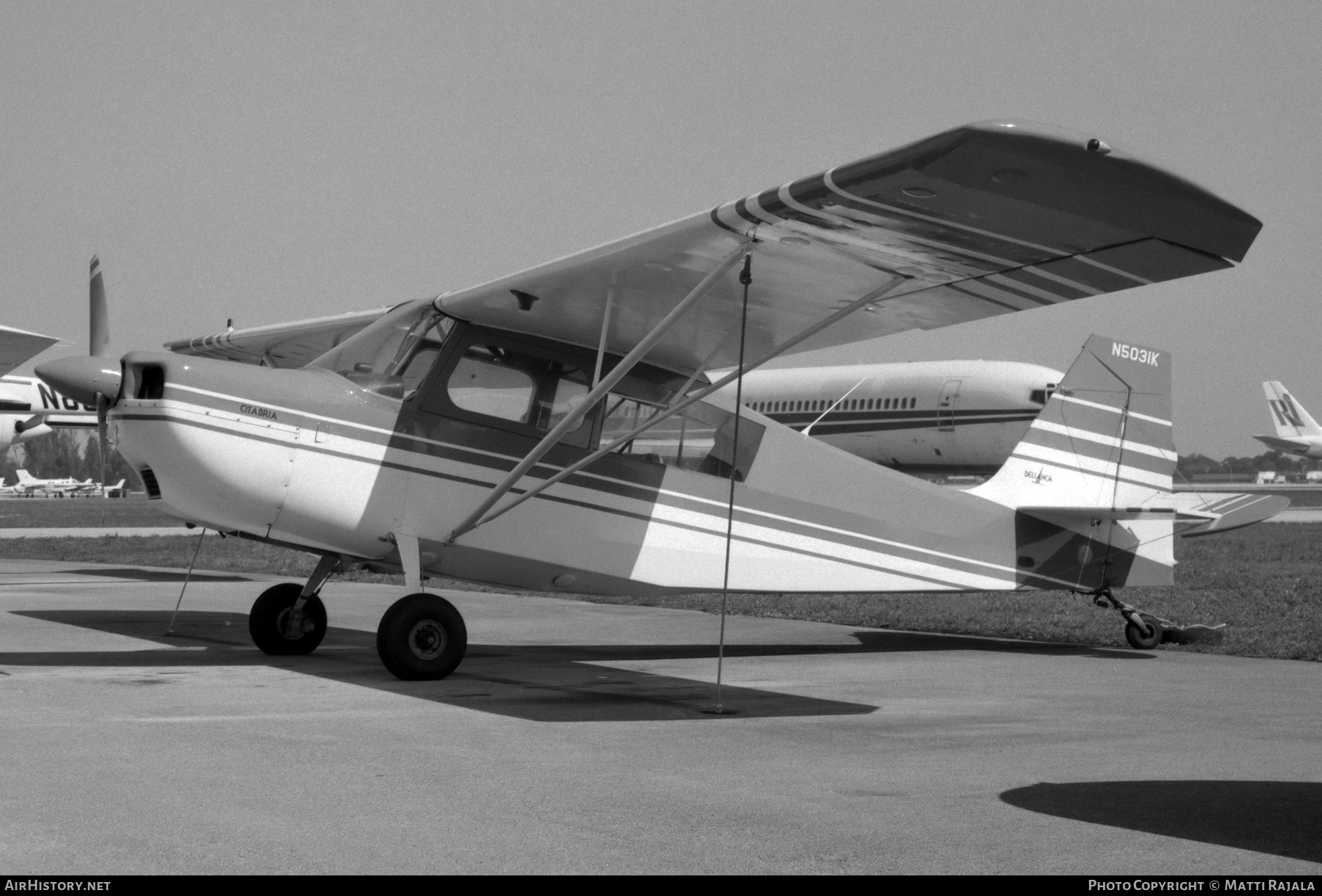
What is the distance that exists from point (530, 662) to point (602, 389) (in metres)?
2.56

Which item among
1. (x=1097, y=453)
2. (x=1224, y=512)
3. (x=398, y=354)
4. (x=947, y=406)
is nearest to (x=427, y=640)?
(x=398, y=354)

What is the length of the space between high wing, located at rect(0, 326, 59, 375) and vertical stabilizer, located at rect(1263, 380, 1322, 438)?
275 ft

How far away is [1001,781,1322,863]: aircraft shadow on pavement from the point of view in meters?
4.28

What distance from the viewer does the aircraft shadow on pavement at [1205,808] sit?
4277 millimetres

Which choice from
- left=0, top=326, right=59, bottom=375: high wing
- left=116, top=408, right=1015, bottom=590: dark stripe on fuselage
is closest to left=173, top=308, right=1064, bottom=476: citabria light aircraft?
left=0, top=326, right=59, bottom=375: high wing

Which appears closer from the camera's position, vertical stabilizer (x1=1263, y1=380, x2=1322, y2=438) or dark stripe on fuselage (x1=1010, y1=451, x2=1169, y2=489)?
dark stripe on fuselage (x1=1010, y1=451, x2=1169, y2=489)

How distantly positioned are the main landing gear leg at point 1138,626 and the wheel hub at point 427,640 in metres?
5.68

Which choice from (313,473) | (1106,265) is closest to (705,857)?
(1106,265)

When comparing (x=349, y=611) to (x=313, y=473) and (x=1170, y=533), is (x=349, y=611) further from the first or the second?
(x=1170, y=533)

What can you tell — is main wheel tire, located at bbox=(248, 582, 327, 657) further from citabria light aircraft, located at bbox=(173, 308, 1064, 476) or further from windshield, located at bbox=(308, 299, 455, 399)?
citabria light aircraft, located at bbox=(173, 308, 1064, 476)

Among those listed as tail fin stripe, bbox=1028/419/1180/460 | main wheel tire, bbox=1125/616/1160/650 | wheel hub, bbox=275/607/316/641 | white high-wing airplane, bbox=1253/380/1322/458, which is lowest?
wheel hub, bbox=275/607/316/641

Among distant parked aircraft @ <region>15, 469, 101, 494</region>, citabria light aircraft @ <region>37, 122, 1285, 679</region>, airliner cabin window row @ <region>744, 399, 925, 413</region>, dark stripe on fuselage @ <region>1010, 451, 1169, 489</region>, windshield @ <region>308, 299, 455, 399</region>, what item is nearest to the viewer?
citabria light aircraft @ <region>37, 122, 1285, 679</region>

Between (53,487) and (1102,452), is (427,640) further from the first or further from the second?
(53,487)
